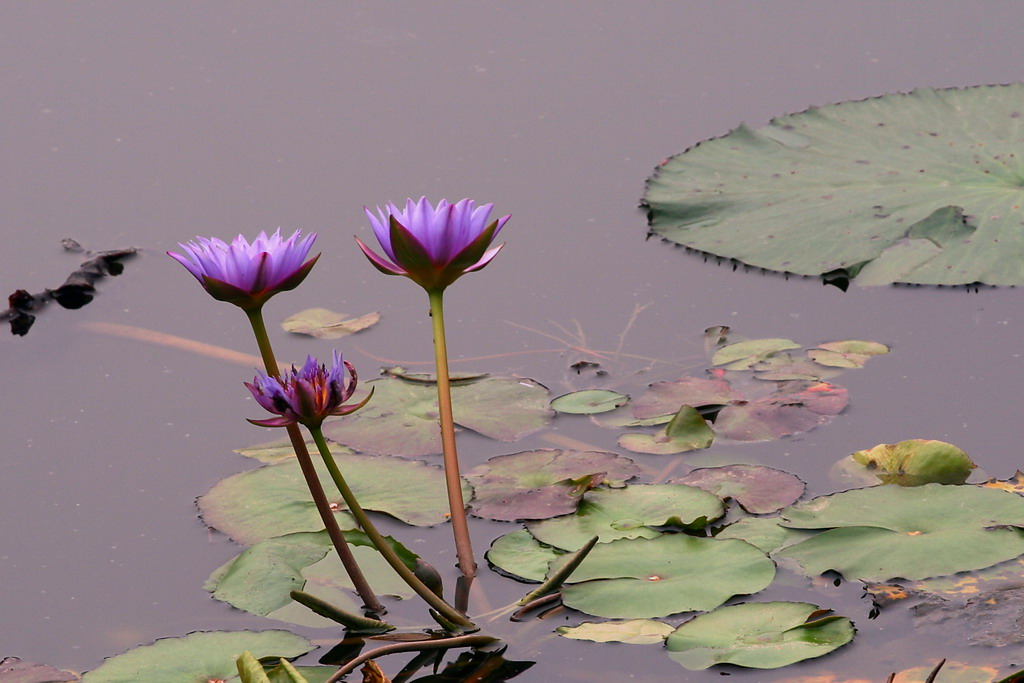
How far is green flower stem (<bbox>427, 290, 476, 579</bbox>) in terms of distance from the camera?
1.73 metres

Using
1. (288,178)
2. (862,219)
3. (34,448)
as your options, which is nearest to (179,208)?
(288,178)

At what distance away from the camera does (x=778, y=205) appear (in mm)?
2971

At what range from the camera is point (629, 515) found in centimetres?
196

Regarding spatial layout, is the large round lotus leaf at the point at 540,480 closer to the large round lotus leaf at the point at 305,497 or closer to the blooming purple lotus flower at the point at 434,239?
the large round lotus leaf at the point at 305,497

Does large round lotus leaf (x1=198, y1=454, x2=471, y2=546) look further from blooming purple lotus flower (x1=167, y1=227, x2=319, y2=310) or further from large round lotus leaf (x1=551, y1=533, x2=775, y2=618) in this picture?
blooming purple lotus flower (x1=167, y1=227, x2=319, y2=310)

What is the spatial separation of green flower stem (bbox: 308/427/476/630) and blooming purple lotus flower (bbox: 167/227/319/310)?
7.7 inches

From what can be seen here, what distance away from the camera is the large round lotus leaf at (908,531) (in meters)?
1.78

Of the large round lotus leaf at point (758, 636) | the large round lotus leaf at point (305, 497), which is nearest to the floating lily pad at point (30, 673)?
the large round lotus leaf at point (305, 497)

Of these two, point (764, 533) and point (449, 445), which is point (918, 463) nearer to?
point (764, 533)

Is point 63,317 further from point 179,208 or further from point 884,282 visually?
point 884,282

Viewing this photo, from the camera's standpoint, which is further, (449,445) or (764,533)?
(764,533)

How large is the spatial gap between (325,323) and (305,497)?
67 cm

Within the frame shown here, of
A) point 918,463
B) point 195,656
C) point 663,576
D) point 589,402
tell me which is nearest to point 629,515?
point 663,576

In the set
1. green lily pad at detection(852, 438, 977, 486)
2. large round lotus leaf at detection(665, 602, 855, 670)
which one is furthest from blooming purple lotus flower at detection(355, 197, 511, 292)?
green lily pad at detection(852, 438, 977, 486)
